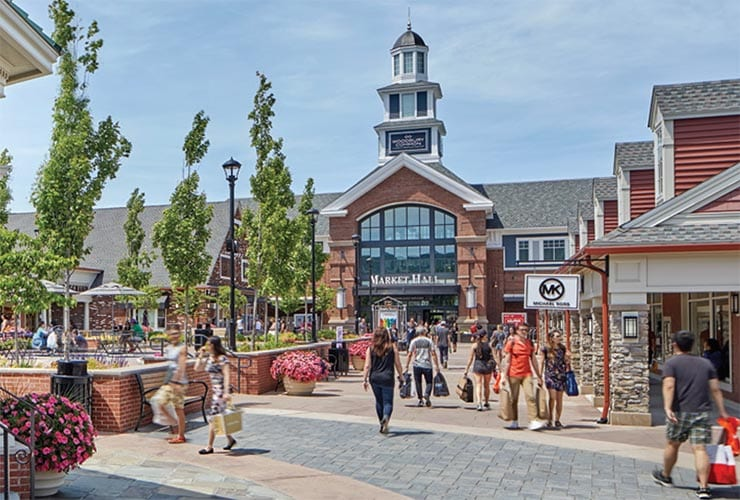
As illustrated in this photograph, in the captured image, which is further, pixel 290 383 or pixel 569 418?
pixel 290 383

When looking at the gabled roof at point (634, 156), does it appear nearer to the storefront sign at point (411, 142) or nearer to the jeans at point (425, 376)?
the jeans at point (425, 376)

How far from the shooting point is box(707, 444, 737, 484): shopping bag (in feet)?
27.3

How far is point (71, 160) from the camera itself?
57.5 ft

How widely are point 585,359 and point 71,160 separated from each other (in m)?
12.7

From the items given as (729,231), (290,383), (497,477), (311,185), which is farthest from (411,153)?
(497,477)

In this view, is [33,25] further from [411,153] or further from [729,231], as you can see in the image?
[411,153]

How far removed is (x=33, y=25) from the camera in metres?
6.91

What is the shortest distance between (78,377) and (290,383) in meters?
6.79

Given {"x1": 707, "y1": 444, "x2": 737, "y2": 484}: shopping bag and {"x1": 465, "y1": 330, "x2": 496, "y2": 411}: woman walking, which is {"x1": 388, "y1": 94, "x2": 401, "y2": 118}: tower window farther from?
{"x1": 707, "y1": 444, "x2": 737, "y2": 484}: shopping bag

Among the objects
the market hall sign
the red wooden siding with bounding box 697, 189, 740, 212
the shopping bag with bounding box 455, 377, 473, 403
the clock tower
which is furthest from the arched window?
the red wooden siding with bounding box 697, 189, 740, 212

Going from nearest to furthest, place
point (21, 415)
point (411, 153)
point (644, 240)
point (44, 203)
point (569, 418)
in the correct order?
1. point (21, 415)
2. point (644, 240)
3. point (569, 418)
4. point (44, 203)
5. point (411, 153)

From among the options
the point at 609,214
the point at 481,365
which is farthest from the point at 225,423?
the point at 609,214

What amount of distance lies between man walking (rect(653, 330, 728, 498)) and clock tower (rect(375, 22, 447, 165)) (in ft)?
164

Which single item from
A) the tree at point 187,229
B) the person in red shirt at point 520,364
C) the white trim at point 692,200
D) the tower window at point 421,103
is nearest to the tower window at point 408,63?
the tower window at point 421,103
